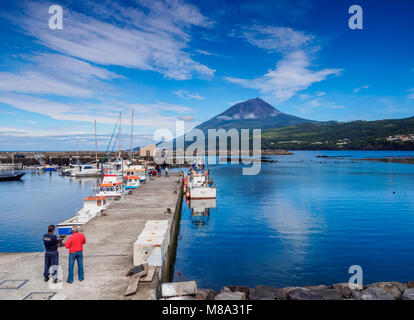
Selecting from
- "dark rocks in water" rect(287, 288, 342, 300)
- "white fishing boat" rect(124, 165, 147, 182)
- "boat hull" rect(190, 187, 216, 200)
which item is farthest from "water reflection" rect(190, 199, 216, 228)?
"white fishing boat" rect(124, 165, 147, 182)

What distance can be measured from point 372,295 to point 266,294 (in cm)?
403

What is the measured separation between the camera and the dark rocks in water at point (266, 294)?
1091 centimetres

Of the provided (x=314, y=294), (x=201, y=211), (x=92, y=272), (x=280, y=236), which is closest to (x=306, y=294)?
(x=314, y=294)

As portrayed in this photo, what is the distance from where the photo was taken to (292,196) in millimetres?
46812

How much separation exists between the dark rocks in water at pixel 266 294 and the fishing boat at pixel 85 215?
15031 millimetres

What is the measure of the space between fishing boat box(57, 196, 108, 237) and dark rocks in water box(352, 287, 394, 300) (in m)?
17.8

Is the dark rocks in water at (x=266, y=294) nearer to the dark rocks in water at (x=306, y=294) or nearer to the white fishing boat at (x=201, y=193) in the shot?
the dark rocks in water at (x=306, y=294)

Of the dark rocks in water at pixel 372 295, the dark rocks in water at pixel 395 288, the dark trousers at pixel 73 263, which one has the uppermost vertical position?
the dark trousers at pixel 73 263

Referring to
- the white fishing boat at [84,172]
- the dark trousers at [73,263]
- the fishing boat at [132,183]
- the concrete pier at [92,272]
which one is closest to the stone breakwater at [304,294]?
the concrete pier at [92,272]

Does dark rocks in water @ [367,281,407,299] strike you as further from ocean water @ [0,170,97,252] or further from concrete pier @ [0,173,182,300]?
ocean water @ [0,170,97,252]

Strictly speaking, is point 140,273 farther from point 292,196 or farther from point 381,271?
point 292,196

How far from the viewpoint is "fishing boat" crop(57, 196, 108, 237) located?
22.0 metres
